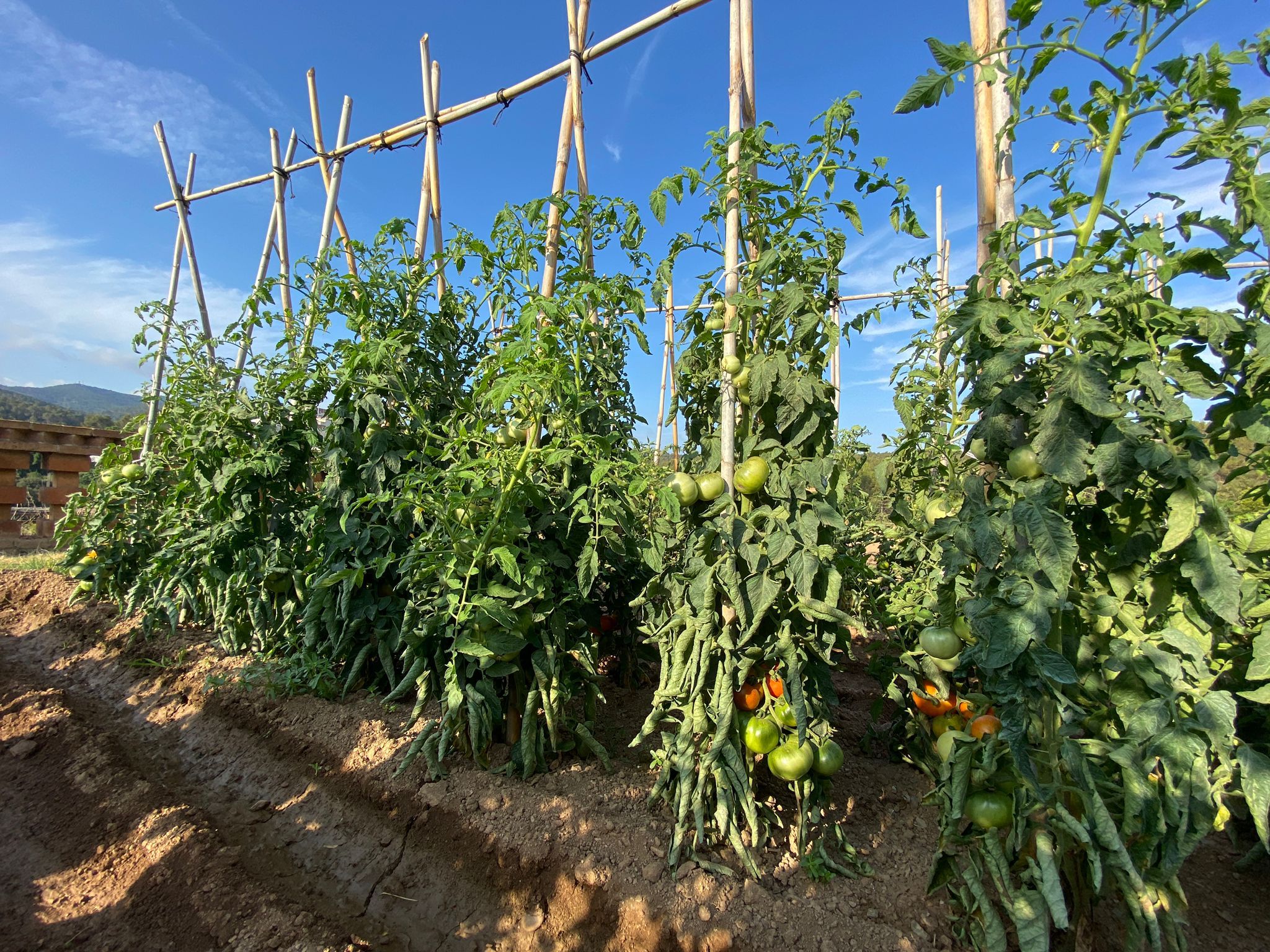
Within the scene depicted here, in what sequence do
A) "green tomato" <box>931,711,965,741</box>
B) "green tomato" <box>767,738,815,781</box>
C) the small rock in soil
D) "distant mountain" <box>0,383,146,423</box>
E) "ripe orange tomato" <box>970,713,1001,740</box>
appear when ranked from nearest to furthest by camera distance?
"ripe orange tomato" <box>970,713,1001,740</box>, "green tomato" <box>767,738,815,781</box>, "green tomato" <box>931,711,965,741</box>, the small rock in soil, "distant mountain" <box>0,383,146,423</box>

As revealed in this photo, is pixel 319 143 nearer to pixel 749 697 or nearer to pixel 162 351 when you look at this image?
pixel 162 351

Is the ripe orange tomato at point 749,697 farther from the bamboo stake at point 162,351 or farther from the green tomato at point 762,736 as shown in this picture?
the bamboo stake at point 162,351

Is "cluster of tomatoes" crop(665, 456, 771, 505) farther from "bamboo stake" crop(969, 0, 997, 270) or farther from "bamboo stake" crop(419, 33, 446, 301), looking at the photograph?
"bamboo stake" crop(419, 33, 446, 301)

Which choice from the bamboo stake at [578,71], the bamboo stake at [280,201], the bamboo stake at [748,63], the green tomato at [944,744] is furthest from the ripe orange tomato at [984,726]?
the bamboo stake at [280,201]

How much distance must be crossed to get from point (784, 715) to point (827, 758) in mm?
168

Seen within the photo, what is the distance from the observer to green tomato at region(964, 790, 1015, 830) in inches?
54.7

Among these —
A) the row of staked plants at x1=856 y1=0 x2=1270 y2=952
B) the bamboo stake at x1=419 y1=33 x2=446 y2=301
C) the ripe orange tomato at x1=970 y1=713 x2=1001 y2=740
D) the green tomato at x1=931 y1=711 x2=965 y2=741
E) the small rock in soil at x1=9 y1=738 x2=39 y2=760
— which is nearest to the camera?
the row of staked plants at x1=856 y1=0 x2=1270 y2=952

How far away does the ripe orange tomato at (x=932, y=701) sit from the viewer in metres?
2.04

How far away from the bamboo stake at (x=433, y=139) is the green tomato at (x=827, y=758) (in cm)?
284

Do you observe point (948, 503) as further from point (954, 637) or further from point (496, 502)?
point (496, 502)

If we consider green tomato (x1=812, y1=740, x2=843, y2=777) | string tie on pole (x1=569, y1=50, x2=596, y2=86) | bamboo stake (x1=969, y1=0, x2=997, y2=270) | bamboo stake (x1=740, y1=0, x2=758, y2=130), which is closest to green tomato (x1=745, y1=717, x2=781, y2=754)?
green tomato (x1=812, y1=740, x2=843, y2=777)

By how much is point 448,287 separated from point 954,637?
2.49m

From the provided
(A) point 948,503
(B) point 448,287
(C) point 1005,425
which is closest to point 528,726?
(A) point 948,503

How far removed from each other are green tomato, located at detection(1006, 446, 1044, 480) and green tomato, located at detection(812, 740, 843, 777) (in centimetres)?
91
